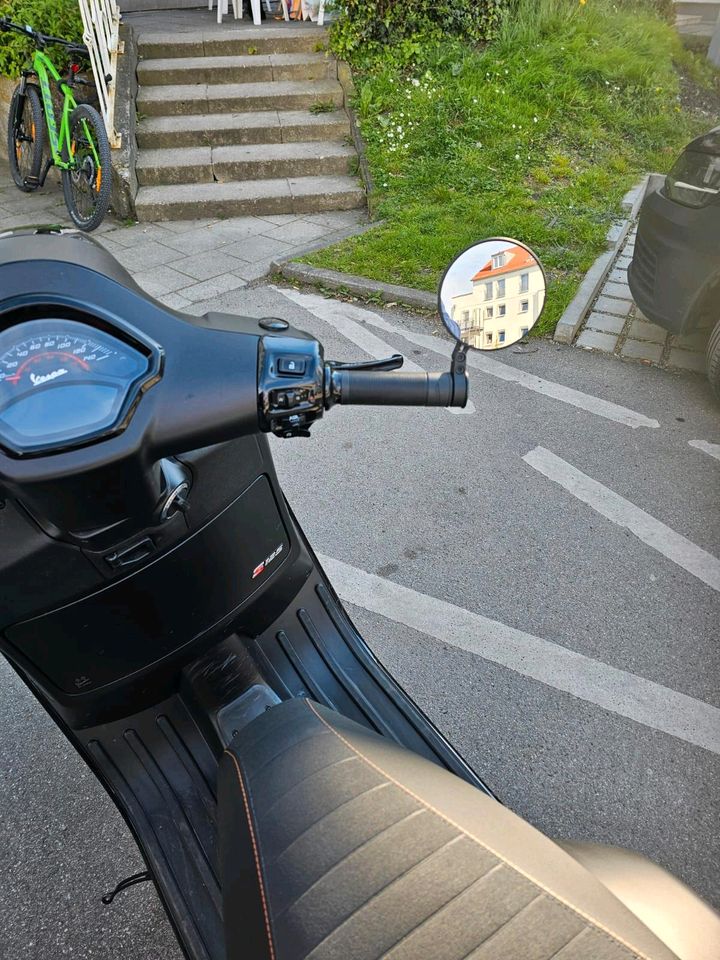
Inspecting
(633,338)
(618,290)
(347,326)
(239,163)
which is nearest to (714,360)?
(633,338)

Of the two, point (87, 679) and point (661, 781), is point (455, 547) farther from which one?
point (87, 679)

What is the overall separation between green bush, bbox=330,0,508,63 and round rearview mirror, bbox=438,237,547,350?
7.25 metres

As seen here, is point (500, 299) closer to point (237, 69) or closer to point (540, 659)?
point (540, 659)

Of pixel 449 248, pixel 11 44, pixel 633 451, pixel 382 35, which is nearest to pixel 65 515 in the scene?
pixel 633 451

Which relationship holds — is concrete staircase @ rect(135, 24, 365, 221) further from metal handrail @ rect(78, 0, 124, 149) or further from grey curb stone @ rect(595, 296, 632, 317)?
grey curb stone @ rect(595, 296, 632, 317)

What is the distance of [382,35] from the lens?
24.0ft

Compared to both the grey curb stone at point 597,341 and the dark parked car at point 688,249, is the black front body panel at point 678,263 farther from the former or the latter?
the grey curb stone at point 597,341

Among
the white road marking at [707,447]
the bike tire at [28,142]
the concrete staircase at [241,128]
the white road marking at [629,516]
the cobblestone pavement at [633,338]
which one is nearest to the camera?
the white road marking at [629,516]

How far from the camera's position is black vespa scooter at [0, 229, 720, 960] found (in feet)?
2.84

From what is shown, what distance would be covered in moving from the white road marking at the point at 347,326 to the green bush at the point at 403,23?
3.91 metres

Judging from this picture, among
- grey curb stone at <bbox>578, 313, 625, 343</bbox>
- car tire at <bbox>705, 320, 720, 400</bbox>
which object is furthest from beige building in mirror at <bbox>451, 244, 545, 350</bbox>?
grey curb stone at <bbox>578, 313, 625, 343</bbox>

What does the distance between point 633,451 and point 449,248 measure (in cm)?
234

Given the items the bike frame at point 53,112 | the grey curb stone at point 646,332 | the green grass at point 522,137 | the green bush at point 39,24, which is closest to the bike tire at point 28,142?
the bike frame at point 53,112

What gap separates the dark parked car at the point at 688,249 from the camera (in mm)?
3768
